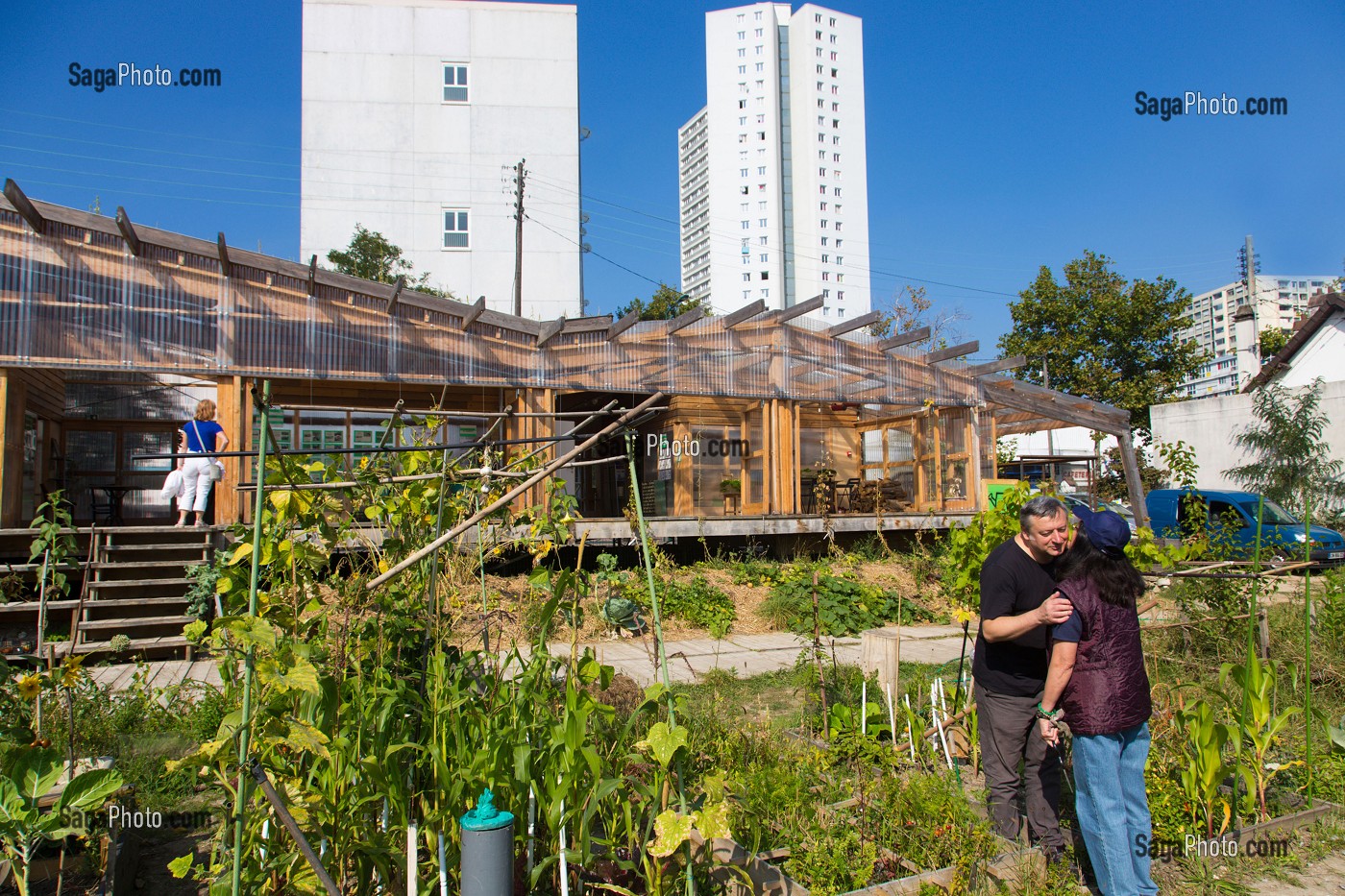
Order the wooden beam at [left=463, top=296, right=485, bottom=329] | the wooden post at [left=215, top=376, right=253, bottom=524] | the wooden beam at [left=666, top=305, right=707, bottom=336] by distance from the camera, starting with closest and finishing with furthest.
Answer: the wooden post at [left=215, top=376, right=253, bottom=524]
the wooden beam at [left=463, top=296, right=485, bottom=329]
the wooden beam at [left=666, top=305, right=707, bottom=336]

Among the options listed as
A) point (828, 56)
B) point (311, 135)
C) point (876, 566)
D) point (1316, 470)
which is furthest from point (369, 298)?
point (828, 56)

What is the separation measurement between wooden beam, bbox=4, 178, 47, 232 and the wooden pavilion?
27mm

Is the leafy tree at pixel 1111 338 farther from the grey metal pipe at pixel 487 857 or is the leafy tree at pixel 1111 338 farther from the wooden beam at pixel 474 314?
the grey metal pipe at pixel 487 857

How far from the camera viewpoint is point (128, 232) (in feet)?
30.6

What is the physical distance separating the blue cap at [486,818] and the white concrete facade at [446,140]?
27853 mm

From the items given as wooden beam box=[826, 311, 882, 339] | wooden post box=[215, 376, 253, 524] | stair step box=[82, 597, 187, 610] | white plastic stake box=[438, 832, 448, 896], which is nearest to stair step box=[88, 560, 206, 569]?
stair step box=[82, 597, 187, 610]

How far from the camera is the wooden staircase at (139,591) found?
7211mm

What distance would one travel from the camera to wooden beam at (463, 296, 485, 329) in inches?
428

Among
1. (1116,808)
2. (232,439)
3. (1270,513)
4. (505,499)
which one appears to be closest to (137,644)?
(232,439)

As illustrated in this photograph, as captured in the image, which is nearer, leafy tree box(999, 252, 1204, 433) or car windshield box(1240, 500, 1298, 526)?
car windshield box(1240, 500, 1298, 526)

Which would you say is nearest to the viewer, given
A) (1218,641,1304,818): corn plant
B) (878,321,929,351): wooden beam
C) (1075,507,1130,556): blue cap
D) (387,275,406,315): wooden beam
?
(1075,507,1130,556): blue cap

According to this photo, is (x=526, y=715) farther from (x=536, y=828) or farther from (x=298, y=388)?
(x=298, y=388)

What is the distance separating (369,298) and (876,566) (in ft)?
26.6

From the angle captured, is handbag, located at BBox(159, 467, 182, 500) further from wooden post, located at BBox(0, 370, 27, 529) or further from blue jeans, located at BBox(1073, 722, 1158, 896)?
blue jeans, located at BBox(1073, 722, 1158, 896)
